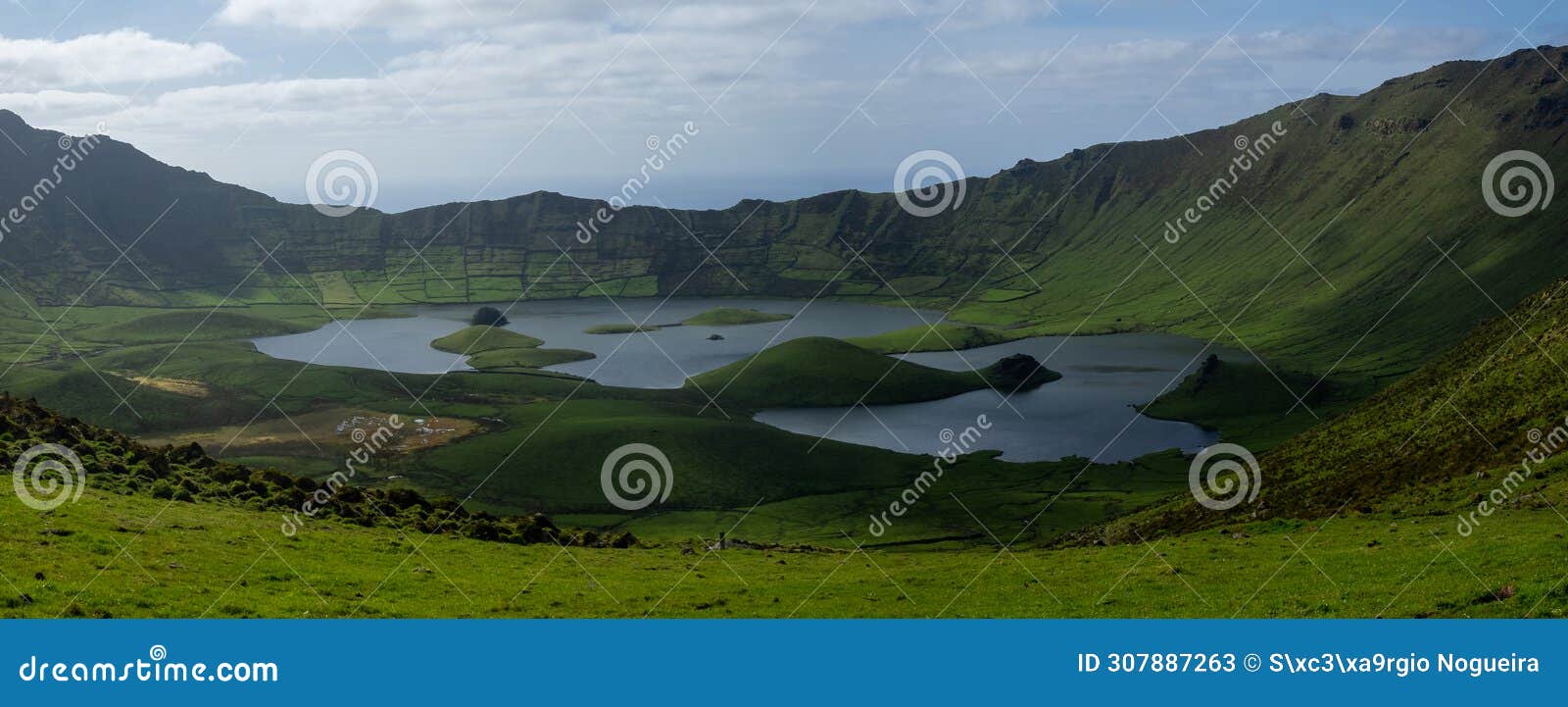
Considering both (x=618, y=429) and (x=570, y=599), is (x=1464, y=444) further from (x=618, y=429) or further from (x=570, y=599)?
(x=618, y=429)

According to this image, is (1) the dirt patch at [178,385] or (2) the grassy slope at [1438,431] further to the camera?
(1) the dirt patch at [178,385]

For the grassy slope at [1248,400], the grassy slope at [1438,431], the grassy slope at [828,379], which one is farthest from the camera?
the grassy slope at [828,379]

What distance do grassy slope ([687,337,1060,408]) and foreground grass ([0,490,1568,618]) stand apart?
128 meters

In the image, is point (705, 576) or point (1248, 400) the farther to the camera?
point (1248, 400)

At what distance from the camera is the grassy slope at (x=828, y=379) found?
573 feet

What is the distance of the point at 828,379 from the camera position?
18012cm

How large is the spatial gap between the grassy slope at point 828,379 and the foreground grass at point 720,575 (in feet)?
421

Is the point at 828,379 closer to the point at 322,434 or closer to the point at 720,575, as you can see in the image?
the point at 322,434

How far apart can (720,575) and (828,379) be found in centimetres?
13876

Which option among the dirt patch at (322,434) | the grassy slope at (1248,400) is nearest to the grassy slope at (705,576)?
the dirt patch at (322,434)

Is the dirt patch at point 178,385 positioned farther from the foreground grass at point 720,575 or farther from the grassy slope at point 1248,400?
the grassy slope at point 1248,400

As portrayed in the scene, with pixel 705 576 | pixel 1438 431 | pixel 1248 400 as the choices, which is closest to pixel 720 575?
pixel 705 576

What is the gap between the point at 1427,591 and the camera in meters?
27.1

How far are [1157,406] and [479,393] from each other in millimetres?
105468
